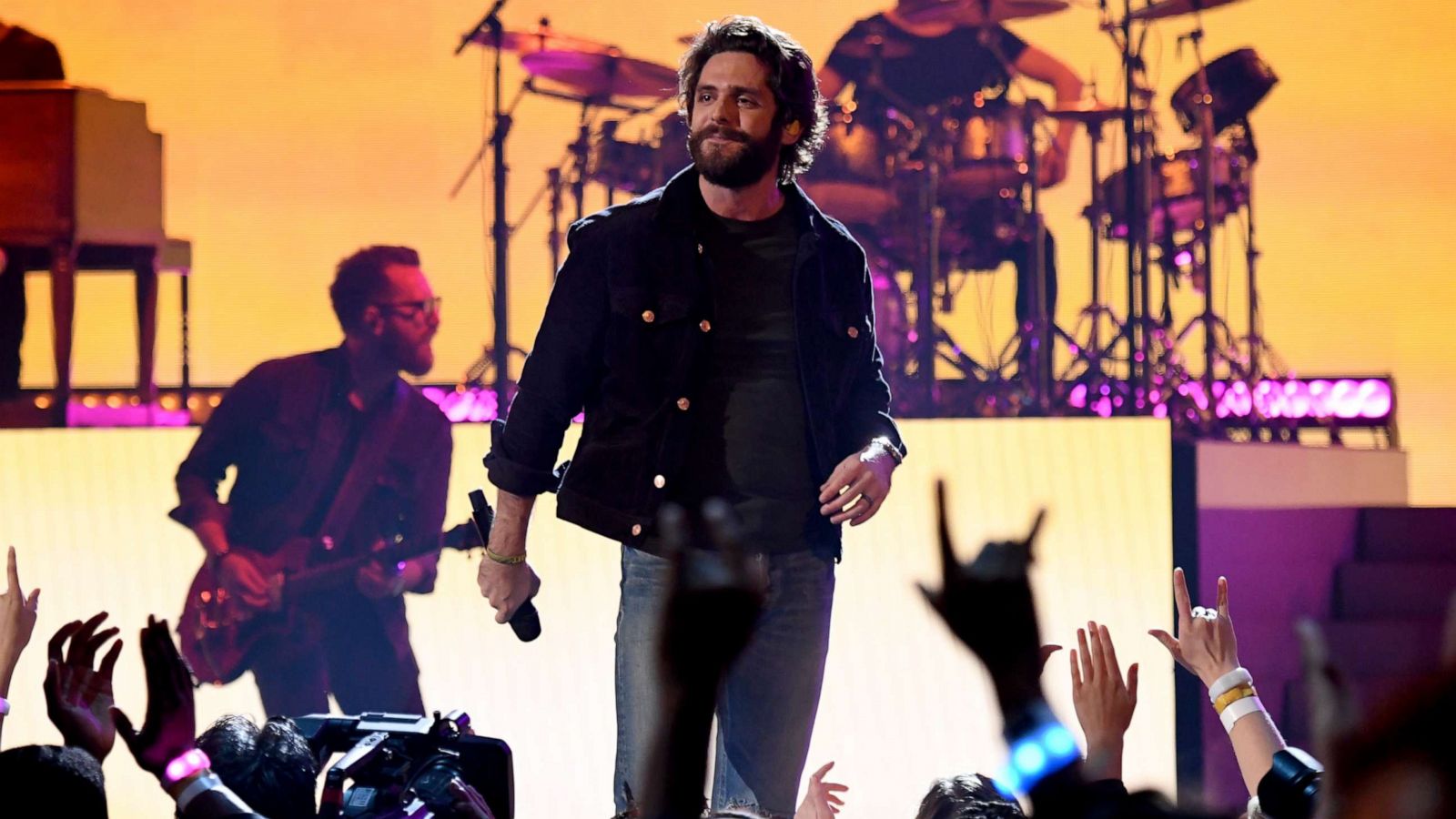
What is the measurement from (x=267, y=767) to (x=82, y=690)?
0.81 ft

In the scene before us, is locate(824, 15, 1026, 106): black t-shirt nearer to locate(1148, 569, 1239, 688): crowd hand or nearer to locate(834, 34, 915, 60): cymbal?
locate(834, 34, 915, 60): cymbal

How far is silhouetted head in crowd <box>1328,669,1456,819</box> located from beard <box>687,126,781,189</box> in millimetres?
1742

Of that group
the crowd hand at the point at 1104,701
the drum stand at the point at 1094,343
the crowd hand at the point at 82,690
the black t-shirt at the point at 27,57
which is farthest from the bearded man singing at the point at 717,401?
the black t-shirt at the point at 27,57

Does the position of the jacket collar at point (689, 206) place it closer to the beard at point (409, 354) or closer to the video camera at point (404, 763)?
the video camera at point (404, 763)

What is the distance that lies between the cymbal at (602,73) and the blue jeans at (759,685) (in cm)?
285

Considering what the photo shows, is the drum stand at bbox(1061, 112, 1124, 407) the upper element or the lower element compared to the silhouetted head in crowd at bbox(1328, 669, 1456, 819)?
upper

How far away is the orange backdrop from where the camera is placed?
461 centimetres

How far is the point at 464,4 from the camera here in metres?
4.90

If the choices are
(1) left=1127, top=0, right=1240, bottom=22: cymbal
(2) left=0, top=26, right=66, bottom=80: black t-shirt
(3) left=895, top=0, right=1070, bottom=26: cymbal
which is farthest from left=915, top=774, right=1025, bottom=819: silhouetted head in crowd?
(2) left=0, top=26, right=66, bottom=80: black t-shirt

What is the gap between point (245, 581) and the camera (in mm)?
4406

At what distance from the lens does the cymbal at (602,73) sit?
4.77 meters

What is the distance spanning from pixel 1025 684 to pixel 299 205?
4.10 meters

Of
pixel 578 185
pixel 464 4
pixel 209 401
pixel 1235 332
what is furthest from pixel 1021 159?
pixel 209 401

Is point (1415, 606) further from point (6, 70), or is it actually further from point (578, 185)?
point (6, 70)
